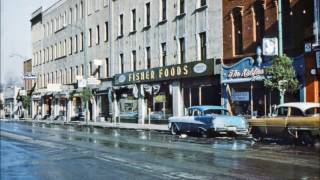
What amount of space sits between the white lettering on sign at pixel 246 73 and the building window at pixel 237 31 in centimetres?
130

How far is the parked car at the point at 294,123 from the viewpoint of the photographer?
19844mm

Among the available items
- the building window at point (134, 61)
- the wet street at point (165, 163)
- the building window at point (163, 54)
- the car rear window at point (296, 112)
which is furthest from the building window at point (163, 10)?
the wet street at point (165, 163)

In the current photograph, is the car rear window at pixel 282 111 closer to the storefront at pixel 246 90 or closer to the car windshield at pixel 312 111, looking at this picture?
the car windshield at pixel 312 111

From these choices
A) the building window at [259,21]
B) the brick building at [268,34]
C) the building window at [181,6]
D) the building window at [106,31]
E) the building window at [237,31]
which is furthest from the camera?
the building window at [106,31]

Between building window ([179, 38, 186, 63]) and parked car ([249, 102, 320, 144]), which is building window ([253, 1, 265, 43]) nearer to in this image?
building window ([179, 38, 186, 63])

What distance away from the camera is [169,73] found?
40094 millimetres

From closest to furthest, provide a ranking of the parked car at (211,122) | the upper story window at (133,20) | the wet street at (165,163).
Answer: the wet street at (165,163), the parked car at (211,122), the upper story window at (133,20)

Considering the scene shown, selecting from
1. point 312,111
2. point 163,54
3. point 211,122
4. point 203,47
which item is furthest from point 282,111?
point 163,54

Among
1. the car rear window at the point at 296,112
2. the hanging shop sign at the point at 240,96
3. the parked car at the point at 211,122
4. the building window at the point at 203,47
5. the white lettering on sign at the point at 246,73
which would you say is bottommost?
the parked car at the point at 211,122

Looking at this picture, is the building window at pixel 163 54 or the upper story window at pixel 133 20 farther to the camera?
the upper story window at pixel 133 20

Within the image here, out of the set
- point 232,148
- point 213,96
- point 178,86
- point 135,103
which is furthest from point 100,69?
point 232,148

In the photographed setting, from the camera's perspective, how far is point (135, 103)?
46344 millimetres

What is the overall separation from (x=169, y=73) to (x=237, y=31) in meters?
8.27

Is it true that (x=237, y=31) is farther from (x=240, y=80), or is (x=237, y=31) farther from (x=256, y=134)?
(x=256, y=134)
